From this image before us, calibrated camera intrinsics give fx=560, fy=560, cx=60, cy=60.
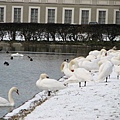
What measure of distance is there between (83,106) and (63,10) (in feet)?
127

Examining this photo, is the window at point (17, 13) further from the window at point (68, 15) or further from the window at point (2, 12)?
the window at point (68, 15)

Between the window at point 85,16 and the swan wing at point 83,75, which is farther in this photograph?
the window at point 85,16

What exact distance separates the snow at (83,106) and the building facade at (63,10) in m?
35.4

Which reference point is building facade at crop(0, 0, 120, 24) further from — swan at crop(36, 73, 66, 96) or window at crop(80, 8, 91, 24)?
swan at crop(36, 73, 66, 96)

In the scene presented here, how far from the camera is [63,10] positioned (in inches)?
1893

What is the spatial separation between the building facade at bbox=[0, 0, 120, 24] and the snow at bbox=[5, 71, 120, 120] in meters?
35.4

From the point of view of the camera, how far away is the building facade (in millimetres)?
47688

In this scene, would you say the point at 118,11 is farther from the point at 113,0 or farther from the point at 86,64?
the point at 86,64

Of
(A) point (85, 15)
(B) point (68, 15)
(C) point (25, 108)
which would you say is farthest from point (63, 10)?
(C) point (25, 108)

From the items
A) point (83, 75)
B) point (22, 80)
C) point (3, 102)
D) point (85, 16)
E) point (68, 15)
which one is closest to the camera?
point (3, 102)

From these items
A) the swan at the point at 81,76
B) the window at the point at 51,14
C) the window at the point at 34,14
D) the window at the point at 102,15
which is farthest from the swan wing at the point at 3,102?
the window at the point at 102,15

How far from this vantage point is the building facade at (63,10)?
47.7 meters

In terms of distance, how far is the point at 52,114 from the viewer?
9.23 metres

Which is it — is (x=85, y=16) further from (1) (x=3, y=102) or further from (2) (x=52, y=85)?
(1) (x=3, y=102)
